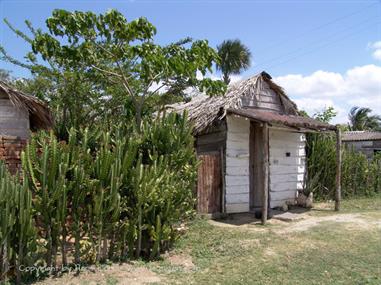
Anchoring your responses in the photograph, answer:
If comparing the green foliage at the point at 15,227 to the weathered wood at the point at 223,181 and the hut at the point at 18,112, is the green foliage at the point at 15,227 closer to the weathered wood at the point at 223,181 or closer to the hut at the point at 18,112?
the hut at the point at 18,112

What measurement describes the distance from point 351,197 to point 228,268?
963 centimetres

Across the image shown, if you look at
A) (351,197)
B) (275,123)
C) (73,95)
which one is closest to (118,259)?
(275,123)

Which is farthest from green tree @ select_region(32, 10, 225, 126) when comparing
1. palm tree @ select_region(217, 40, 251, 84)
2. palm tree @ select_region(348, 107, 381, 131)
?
palm tree @ select_region(348, 107, 381, 131)

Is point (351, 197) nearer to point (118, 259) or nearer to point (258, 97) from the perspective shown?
point (258, 97)

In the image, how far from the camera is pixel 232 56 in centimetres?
2420

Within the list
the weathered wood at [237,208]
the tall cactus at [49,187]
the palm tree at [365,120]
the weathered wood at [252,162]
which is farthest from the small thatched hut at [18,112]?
the palm tree at [365,120]

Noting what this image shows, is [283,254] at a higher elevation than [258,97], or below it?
below

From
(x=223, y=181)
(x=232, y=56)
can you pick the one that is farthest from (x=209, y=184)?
(x=232, y=56)

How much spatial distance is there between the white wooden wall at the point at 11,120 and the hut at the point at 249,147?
3.98 metres

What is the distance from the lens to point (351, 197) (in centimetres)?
1371

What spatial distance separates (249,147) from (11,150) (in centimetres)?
677

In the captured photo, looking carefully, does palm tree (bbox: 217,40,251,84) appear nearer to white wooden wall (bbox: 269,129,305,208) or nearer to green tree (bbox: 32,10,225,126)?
white wooden wall (bbox: 269,129,305,208)

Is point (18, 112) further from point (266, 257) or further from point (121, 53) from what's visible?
point (266, 257)

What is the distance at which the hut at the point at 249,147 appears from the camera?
953 cm
